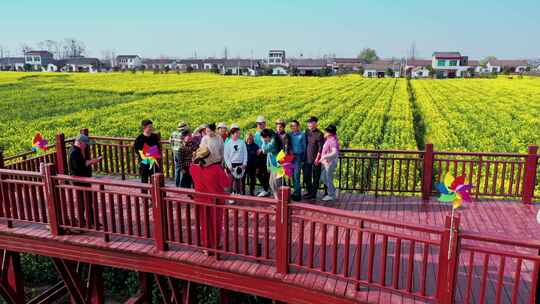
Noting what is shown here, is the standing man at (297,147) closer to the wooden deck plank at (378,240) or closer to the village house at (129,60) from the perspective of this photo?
the wooden deck plank at (378,240)

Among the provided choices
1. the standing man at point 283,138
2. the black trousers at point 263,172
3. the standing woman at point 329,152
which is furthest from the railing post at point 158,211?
the standing woman at point 329,152

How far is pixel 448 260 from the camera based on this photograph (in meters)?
4.61

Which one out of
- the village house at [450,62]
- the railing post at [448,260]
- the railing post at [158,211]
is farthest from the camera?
the village house at [450,62]

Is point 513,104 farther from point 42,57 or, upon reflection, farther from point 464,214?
point 42,57

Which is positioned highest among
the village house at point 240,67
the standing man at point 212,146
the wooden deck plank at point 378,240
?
the village house at point 240,67

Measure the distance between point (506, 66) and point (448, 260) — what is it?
174579 mm

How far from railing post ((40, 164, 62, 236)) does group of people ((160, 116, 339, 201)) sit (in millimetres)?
1925

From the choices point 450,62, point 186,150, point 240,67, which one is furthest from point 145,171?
point 450,62

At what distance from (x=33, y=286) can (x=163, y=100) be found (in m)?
39.4

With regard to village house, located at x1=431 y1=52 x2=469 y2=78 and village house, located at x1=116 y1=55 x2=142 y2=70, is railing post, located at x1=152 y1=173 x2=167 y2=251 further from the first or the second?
village house, located at x1=116 y1=55 x2=142 y2=70

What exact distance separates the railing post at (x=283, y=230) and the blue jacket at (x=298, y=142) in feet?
10.5

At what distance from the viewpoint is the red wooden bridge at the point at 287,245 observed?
190 inches

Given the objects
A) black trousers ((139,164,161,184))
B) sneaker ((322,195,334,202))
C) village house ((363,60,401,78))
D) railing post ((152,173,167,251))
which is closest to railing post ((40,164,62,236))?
railing post ((152,173,167,251))

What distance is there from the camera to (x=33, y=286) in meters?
11.3
